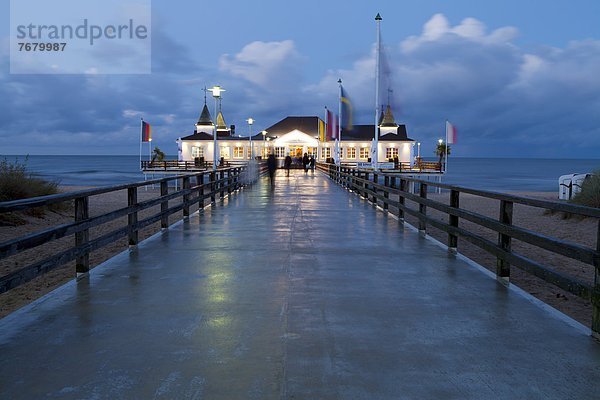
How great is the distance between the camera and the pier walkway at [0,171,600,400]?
3824 millimetres

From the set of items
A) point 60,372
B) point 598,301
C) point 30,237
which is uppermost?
point 30,237

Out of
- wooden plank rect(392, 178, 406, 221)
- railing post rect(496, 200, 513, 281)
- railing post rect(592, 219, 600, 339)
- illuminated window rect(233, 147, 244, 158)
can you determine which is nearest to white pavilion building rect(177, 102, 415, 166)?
illuminated window rect(233, 147, 244, 158)

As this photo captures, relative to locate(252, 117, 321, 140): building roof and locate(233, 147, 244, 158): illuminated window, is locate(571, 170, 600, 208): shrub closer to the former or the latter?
locate(233, 147, 244, 158): illuminated window

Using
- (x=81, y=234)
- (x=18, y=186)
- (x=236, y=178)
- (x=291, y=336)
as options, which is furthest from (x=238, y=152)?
(x=291, y=336)

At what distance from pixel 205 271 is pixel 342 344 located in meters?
3.31

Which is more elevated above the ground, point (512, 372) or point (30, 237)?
point (30, 237)

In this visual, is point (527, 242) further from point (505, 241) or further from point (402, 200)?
point (402, 200)

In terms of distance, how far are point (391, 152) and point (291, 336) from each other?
69.6 m

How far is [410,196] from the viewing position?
12.4 metres

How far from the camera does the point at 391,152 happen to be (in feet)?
240

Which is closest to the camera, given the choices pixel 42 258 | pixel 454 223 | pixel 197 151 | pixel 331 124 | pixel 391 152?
pixel 454 223

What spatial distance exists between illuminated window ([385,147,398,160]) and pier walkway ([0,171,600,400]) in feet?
215

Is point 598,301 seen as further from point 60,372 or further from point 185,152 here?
point 185,152

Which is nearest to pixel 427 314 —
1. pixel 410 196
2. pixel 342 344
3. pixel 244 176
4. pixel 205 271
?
pixel 342 344
